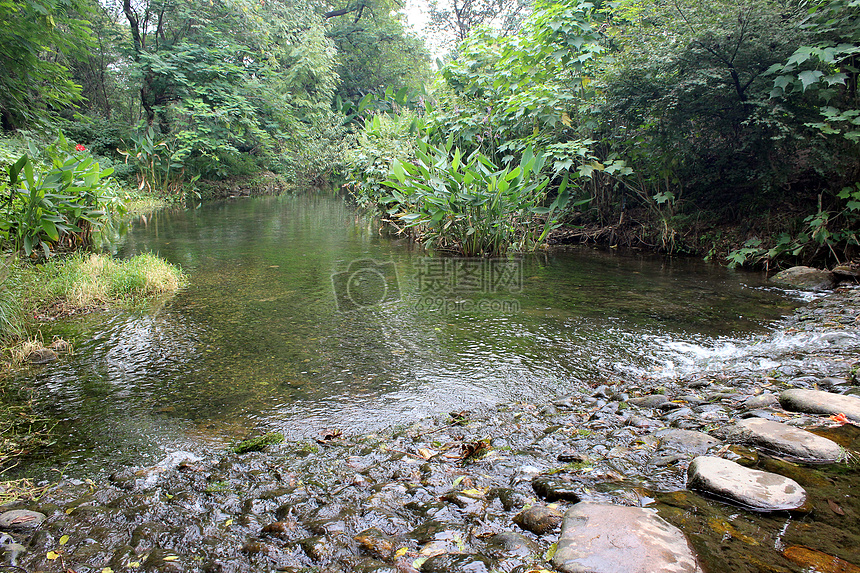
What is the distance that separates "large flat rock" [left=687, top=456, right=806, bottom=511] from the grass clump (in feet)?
17.1

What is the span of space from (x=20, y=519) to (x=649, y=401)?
296 centimetres

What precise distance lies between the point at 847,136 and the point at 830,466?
488 centimetres

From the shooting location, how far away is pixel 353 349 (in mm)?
4027

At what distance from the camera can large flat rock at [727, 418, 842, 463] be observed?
7.01 feet

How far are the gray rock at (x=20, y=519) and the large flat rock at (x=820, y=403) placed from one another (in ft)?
11.3

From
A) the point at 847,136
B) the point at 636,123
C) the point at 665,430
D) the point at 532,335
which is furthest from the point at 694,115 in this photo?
the point at 665,430

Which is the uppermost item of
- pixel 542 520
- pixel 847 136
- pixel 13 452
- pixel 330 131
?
pixel 330 131

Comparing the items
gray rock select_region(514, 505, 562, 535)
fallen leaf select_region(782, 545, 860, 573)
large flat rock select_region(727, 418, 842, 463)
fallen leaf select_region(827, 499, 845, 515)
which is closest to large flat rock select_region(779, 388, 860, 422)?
large flat rock select_region(727, 418, 842, 463)

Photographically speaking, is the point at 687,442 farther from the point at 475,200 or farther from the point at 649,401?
the point at 475,200

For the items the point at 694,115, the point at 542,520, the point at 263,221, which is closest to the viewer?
the point at 542,520

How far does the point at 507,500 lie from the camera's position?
2.02m

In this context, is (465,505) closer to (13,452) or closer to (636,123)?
(13,452)

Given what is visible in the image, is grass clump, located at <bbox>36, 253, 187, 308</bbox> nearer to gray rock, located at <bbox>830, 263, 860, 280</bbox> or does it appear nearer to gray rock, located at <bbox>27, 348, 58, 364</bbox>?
gray rock, located at <bbox>27, 348, 58, 364</bbox>

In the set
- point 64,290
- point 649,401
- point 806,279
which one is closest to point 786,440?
point 649,401
